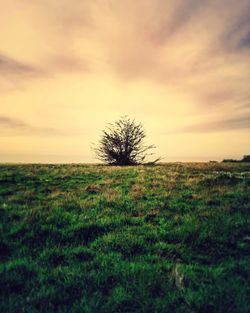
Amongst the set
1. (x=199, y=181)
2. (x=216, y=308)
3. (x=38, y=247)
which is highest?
(x=199, y=181)

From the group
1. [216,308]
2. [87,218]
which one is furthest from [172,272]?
[87,218]

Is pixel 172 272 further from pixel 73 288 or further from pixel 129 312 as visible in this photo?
pixel 73 288

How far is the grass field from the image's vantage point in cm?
501

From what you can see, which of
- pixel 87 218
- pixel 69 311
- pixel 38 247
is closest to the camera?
pixel 69 311

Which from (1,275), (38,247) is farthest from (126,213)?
(1,275)

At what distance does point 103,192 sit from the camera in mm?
13445

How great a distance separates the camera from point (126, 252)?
6902 millimetres

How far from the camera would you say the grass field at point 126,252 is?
5.01 meters

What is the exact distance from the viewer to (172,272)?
5.83 metres

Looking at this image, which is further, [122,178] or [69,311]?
[122,178]

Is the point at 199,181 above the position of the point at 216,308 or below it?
above

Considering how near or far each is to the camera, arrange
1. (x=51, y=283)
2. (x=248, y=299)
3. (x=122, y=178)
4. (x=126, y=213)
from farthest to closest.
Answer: (x=122, y=178)
(x=126, y=213)
(x=51, y=283)
(x=248, y=299)

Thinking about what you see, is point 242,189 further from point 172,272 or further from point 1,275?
point 1,275

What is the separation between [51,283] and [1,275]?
1.07 metres
